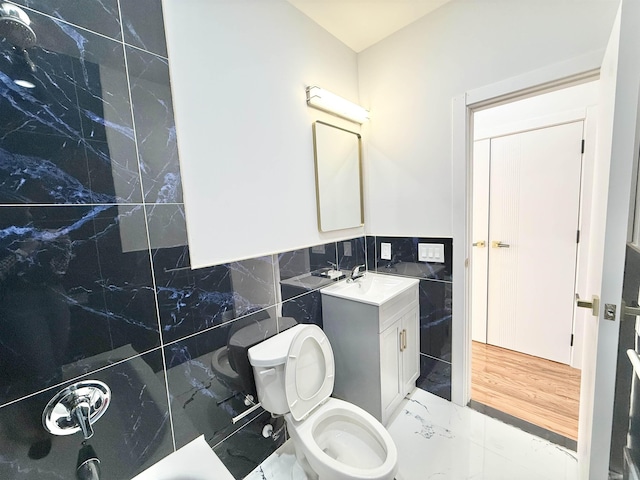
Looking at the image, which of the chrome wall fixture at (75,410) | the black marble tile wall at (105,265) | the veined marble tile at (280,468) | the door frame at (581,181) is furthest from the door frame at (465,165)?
the chrome wall fixture at (75,410)

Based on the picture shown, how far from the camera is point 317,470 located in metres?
1.13

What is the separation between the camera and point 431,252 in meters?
1.84

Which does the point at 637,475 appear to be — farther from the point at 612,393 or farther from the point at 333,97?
the point at 333,97

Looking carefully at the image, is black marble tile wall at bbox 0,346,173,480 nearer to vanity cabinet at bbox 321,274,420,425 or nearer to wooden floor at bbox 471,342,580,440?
vanity cabinet at bbox 321,274,420,425

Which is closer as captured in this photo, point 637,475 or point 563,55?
point 637,475

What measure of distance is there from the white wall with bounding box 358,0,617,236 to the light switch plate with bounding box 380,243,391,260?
0.36ft

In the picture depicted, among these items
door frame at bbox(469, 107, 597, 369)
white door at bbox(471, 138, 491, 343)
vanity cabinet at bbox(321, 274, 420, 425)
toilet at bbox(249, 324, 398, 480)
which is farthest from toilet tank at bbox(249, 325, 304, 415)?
white door at bbox(471, 138, 491, 343)

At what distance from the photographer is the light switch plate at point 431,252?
5.92 feet

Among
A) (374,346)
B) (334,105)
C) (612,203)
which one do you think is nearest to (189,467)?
(374,346)

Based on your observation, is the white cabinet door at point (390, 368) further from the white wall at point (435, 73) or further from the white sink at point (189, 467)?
the white sink at point (189, 467)

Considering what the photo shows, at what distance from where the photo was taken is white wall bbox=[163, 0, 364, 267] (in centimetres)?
118

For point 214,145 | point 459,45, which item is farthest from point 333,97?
point 214,145

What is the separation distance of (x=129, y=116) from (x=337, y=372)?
1776 mm

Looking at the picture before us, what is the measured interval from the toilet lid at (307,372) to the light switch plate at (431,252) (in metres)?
Result: 0.93
